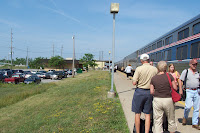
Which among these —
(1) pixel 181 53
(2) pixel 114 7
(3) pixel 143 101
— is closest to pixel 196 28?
(1) pixel 181 53

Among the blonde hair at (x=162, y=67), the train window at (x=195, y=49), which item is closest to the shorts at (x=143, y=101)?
the blonde hair at (x=162, y=67)

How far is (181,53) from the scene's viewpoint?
32.5 feet

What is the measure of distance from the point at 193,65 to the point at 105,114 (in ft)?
10.6

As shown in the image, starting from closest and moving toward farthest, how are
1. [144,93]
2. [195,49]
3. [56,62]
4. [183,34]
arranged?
1. [144,93]
2. [195,49]
3. [183,34]
4. [56,62]

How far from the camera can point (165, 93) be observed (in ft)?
11.9

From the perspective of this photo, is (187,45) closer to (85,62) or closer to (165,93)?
(165,93)

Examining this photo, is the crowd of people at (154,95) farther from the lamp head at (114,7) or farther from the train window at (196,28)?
the train window at (196,28)

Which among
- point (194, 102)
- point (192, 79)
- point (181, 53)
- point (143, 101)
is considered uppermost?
point (181, 53)

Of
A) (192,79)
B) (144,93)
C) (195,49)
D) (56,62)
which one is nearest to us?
(144,93)

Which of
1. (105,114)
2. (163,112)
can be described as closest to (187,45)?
(105,114)

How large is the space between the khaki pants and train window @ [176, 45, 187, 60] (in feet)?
21.7

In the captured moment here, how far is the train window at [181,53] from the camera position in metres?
9.41

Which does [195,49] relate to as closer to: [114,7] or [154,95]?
[114,7]

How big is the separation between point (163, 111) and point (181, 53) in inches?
285
